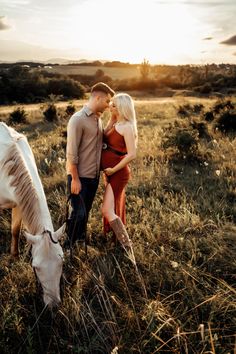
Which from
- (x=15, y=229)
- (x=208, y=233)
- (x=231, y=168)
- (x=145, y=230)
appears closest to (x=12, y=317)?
(x=15, y=229)

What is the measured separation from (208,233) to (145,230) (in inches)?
30.8

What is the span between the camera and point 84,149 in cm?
455

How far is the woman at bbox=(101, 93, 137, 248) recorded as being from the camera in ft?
14.4

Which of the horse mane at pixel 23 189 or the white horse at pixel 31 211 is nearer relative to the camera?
the white horse at pixel 31 211

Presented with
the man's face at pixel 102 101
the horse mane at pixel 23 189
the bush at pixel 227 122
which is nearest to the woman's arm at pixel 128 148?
the man's face at pixel 102 101

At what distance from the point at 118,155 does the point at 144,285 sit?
164 cm

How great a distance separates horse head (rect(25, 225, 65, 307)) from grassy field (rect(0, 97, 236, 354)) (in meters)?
0.15

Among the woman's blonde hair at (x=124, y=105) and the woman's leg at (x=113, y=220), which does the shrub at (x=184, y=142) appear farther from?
the woman's blonde hair at (x=124, y=105)

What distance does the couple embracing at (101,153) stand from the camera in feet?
14.5

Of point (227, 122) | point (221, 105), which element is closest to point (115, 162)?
point (227, 122)

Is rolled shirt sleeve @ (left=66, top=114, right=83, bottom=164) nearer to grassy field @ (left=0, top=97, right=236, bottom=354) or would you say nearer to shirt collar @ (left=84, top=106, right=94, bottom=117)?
shirt collar @ (left=84, top=106, right=94, bottom=117)

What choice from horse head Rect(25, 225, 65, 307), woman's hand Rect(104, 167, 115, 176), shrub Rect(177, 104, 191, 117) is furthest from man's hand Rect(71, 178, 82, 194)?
shrub Rect(177, 104, 191, 117)

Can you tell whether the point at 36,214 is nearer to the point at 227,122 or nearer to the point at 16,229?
the point at 16,229

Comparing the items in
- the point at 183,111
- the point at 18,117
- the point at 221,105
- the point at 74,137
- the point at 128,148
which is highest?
the point at 74,137
